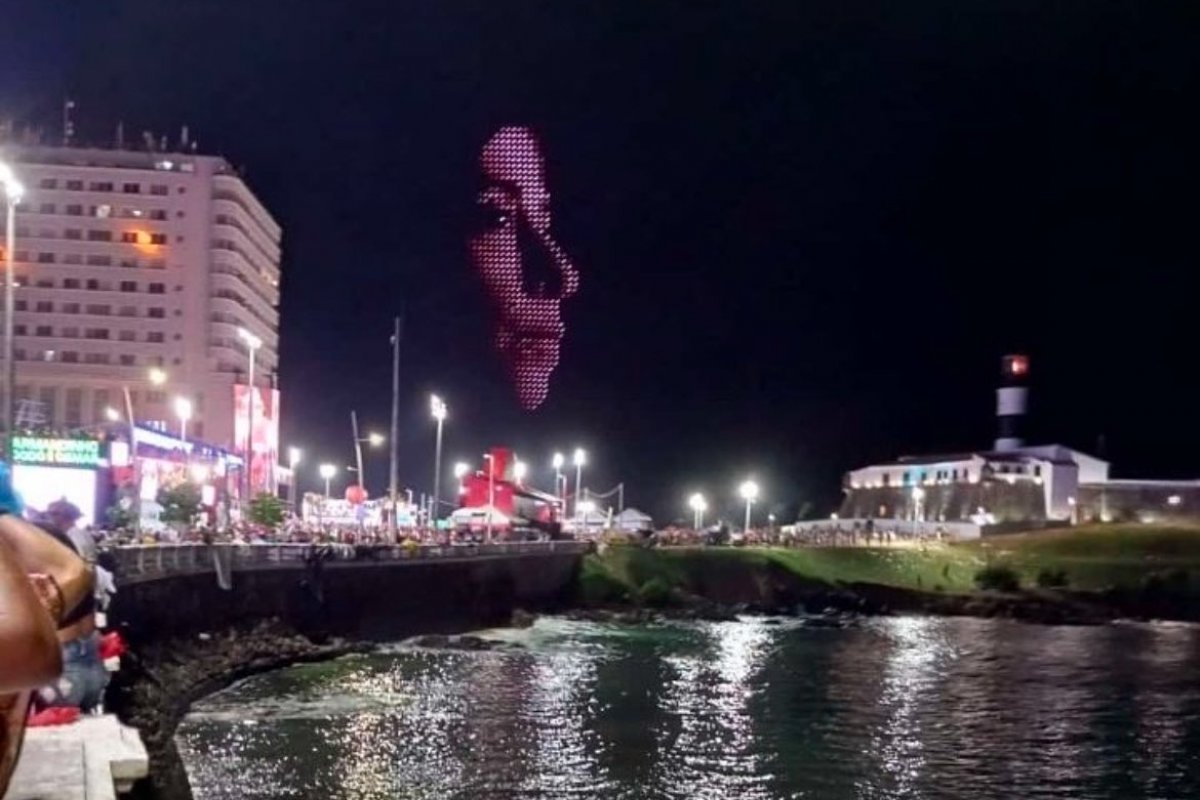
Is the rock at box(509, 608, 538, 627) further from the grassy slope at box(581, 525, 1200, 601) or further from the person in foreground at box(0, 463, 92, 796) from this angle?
the person in foreground at box(0, 463, 92, 796)

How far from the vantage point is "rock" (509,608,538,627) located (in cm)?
7094

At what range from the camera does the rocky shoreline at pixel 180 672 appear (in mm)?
25109

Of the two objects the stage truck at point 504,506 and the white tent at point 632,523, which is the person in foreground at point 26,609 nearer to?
the stage truck at point 504,506

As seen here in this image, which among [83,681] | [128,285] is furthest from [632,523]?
[83,681]

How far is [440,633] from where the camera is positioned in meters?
65.3

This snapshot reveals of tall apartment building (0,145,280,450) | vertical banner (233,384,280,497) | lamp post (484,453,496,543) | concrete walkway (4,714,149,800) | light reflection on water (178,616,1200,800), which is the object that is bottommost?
light reflection on water (178,616,1200,800)

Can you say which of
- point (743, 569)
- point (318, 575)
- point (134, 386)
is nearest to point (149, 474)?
point (318, 575)

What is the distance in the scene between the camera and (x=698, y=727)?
38.1 meters

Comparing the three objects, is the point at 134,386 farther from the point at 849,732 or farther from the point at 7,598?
the point at 7,598

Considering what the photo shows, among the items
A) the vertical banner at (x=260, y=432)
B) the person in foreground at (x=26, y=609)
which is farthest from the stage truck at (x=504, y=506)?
the person in foreground at (x=26, y=609)

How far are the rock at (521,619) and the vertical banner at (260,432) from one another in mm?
55589

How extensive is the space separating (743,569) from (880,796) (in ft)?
222

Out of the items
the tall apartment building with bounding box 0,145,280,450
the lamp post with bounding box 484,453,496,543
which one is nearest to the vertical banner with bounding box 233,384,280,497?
the tall apartment building with bounding box 0,145,280,450

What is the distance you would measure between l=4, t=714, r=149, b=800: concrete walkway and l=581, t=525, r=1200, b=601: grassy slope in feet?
236
